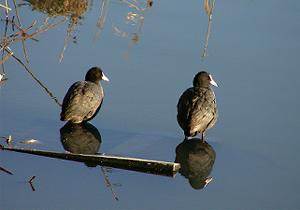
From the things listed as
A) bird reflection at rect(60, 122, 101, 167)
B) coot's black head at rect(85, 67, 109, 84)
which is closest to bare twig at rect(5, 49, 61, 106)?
bird reflection at rect(60, 122, 101, 167)

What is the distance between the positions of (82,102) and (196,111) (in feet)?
4.19

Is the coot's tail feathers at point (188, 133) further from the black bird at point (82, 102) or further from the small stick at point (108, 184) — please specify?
the small stick at point (108, 184)

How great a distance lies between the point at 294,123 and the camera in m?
8.21

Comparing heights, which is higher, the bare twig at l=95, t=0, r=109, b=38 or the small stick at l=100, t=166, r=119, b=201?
the bare twig at l=95, t=0, r=109, b=38

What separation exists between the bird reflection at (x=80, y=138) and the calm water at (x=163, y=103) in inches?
3.1

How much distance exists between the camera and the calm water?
6.31m

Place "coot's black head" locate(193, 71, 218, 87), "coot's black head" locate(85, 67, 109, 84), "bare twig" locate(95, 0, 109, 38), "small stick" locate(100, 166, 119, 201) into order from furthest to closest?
"bare twig" locate(95, 0, 109, 38) → "coot's black head" locate(85, 67, 109, 84) → "coot's black head" locate(193, 71, 218, 87) → "small stick" locate(100, 166, 119, 201)

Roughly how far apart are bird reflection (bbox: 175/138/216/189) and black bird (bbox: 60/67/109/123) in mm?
1141

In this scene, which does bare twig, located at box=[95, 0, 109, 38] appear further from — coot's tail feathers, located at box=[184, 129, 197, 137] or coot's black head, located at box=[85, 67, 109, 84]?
coot's tail feathers, located at box=[184, 129, 197, 137]

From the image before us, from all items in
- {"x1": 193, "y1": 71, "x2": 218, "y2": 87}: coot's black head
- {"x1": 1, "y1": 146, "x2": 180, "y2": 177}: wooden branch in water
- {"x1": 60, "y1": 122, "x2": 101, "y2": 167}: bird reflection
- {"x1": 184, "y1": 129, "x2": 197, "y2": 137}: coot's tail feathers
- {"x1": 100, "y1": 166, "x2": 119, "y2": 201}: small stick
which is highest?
{"x1": 193, "y1": 71, "x2": 218, "y2": 87}: coot's black head

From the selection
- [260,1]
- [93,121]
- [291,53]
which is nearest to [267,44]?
[291,53]

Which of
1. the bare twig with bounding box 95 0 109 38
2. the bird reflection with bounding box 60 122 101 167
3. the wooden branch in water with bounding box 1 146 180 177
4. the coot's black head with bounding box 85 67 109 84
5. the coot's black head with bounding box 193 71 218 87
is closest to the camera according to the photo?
the wooden branch in water with bounding box 1 146 180 177

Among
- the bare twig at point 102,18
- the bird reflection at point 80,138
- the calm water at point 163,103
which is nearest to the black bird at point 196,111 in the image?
the calm water at point 163,103

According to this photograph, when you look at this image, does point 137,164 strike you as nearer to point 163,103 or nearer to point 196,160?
point 196,160
